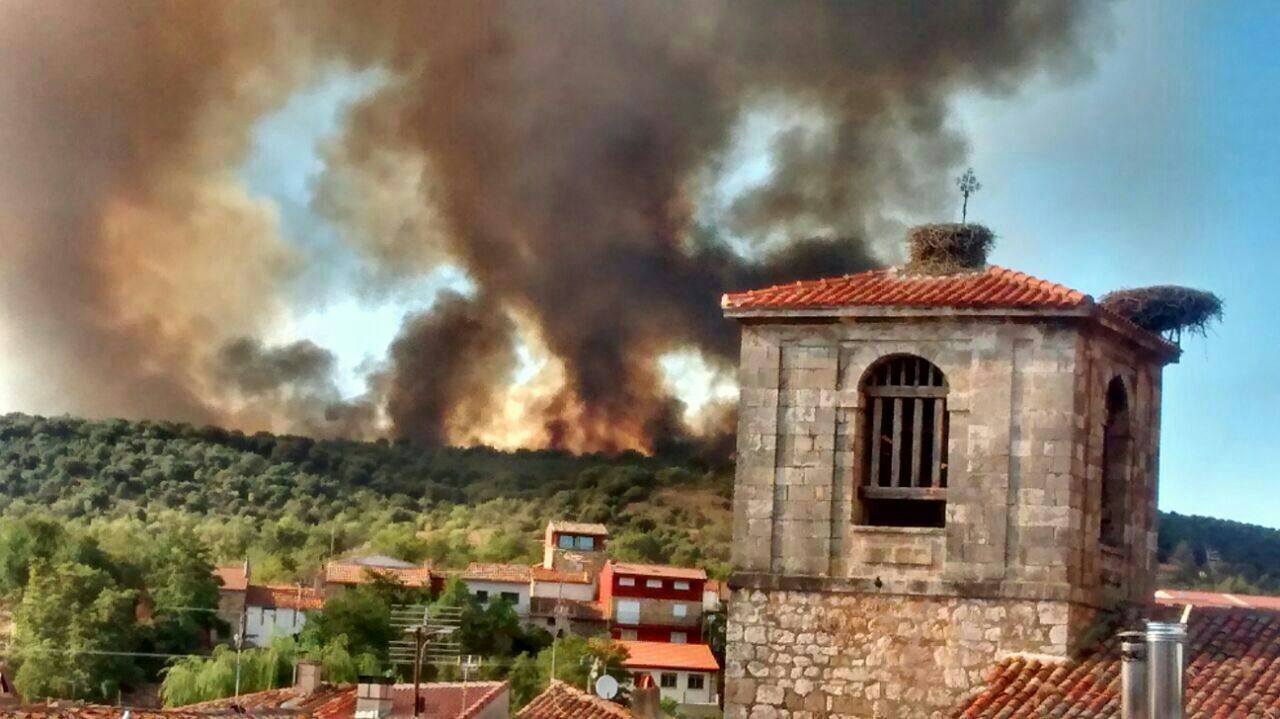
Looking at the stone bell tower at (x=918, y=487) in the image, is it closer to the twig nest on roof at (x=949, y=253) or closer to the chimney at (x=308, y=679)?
the twig nest on roof at (x=949, y=253)

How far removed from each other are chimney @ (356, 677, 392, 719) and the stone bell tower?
11382mm

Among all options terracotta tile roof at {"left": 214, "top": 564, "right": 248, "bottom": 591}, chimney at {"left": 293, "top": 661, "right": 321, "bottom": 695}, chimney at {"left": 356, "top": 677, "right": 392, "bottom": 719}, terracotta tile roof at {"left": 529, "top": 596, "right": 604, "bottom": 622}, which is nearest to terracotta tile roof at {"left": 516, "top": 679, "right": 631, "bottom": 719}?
chimney at {"left": 356, "top": 677, "right": 392, "bottom": 719}

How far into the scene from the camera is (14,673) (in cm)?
4897

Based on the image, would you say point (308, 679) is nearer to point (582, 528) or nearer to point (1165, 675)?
point (1165, 675)

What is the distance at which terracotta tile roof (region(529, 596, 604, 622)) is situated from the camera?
198 ft

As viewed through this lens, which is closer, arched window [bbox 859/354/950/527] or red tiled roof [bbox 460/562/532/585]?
arched window [bbox 859/354/950/527]

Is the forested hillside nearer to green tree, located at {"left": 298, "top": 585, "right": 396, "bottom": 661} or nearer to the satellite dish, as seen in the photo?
green tree, located at {"left": 298, "top": 585, "right": 396, "bottom": 661}

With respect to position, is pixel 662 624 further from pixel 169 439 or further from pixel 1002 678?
pixel 1002 678

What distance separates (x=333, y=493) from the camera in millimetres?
63000

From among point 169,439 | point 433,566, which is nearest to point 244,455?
point 169,439

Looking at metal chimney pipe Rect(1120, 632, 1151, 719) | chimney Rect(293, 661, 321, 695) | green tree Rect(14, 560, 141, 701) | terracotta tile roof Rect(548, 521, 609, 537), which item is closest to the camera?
metal chimney pipe Rect(1120, 632, 1151, 719)

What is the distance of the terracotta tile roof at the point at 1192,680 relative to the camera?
1477cm

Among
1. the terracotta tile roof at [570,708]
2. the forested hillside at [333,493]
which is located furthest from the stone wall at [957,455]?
the forested hillside at [333,493]

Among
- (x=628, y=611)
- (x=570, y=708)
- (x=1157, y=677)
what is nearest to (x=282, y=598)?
(x=628, y=611)
